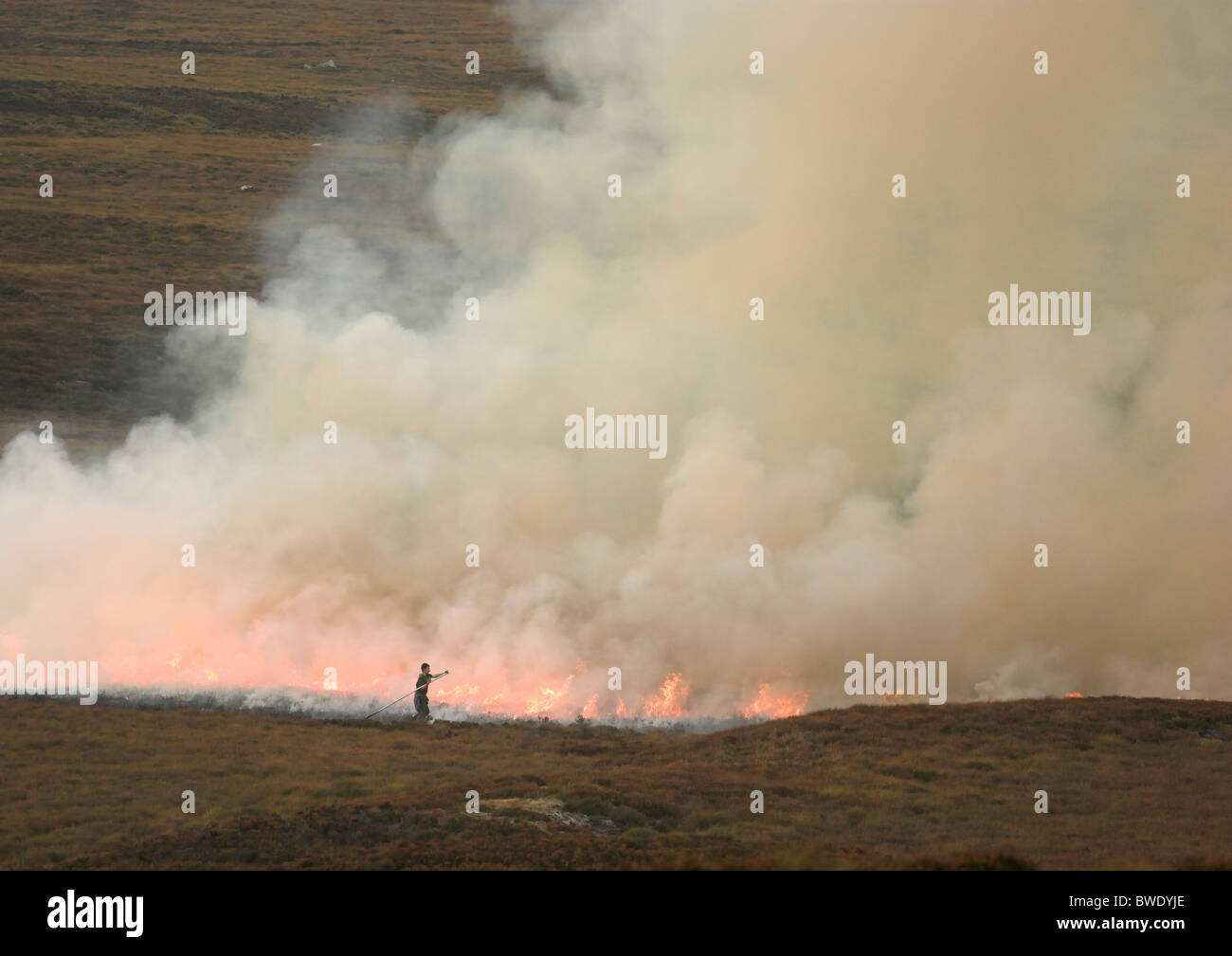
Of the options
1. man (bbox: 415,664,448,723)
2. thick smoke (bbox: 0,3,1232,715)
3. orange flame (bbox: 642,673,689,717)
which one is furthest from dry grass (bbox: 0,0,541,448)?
orange flame (bbox: 642,673,689,717)

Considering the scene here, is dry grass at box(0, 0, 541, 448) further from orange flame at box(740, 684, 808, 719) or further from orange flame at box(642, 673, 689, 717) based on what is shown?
orange flame at box(740, 684, 808, 719)

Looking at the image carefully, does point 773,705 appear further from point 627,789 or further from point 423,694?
point 627,789

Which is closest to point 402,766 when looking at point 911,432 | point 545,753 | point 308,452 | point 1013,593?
point 545,753

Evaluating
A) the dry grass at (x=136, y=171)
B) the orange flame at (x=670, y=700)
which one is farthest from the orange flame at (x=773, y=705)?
the dry grass at (x=136, y=171)

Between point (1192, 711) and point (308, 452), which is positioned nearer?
point (1192, 711)

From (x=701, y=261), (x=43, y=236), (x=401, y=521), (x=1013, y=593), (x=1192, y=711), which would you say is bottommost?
(x=1192, y=711)
